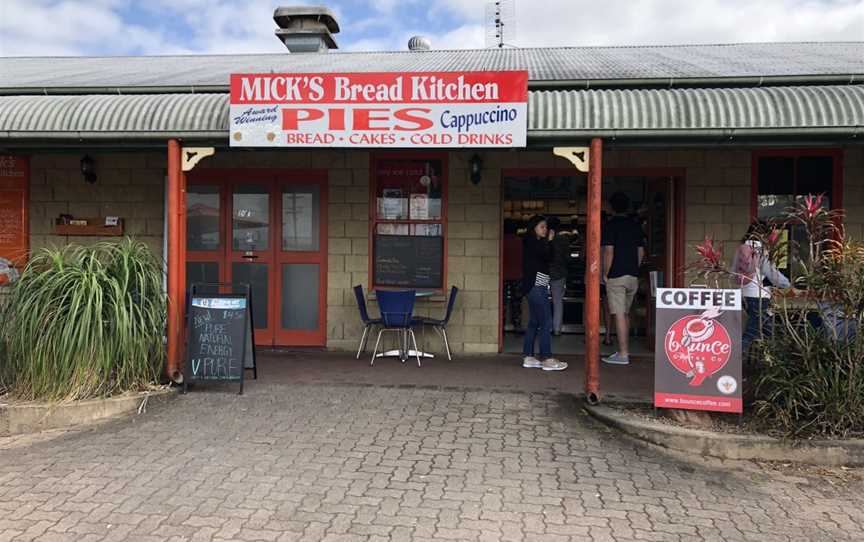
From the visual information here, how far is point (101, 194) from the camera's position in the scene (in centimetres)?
823

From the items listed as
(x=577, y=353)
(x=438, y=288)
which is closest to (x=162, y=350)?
(x=438, y=288)

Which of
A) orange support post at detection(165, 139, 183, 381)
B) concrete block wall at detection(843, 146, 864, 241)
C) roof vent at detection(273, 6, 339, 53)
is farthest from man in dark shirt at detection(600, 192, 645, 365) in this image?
roof vent at detection(273, 6, 339, 53)

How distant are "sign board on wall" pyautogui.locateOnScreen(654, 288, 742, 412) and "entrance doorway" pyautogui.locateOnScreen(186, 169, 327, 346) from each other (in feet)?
13.7

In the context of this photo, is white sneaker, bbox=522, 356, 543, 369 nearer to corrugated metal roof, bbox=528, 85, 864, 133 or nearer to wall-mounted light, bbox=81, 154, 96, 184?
corrugated metal roof, bbox=528, 85, 864, 133

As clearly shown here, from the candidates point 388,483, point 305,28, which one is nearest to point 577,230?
point 305,28

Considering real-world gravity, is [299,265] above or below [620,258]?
below

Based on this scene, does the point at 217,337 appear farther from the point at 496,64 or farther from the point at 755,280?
the point at 496,64

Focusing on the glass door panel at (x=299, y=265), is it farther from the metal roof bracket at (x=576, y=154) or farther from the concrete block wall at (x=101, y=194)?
the metal roof bracket at (x=576, y=154)

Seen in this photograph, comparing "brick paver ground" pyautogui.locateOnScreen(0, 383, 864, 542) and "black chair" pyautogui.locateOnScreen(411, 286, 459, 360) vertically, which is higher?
"black chair" pyautogui.locateOnScreen(411, 286, 459, 360)

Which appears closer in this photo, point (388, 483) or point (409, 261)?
point (388, 483)

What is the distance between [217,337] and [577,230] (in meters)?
5.40

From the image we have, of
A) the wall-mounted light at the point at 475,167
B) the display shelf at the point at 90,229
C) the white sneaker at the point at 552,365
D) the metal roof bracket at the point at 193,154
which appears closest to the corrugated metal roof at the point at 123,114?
the metal roof bracket at the point at 193,154

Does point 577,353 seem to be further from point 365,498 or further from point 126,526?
point 126,526

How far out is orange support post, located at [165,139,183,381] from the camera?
6094 mm
